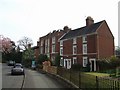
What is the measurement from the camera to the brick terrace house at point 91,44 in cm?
4628

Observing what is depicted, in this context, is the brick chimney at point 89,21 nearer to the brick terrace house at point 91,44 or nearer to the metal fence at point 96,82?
the brick terrace house at point 91,44

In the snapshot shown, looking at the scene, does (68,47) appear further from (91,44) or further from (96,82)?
(96,82)

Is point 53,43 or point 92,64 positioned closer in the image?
point 92,64

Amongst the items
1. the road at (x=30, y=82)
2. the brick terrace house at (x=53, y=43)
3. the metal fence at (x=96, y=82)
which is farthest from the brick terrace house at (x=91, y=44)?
the metal fence at (x=96, y=82)

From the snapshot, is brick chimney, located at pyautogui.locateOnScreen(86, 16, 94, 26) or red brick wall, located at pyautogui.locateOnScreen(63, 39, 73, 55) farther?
red brick wall, located at pyautogui.locateOnScreen(63, 39, 73, 55)

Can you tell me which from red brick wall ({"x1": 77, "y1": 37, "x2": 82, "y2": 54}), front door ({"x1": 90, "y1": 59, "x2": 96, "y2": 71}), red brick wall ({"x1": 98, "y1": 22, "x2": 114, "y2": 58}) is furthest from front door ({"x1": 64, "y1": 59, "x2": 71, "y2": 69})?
red brick wall ({"x1": 98, "y1": 22, "x2": 114, "y2": 58})

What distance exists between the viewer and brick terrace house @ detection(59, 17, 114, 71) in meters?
46.3

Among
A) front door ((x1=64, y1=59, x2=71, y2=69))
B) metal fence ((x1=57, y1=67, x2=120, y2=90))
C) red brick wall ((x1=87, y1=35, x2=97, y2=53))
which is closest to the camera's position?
metal fence ((x1=57, y1=67, x2=120, y2=90))

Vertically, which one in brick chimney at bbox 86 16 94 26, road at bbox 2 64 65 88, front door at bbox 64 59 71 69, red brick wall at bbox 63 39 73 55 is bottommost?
road at bbox 2 64 65 88

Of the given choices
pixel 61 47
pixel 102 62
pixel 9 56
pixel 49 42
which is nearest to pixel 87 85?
pixel 102 62

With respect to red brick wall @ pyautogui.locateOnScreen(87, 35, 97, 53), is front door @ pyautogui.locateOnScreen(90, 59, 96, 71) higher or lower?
lower

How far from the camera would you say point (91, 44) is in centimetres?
4759

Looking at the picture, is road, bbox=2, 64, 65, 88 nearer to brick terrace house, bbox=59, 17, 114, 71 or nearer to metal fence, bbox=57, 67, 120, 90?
metal fence, bbox=57, 67, 120, 90

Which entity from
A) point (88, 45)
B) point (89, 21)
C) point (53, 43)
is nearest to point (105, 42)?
point (88, 45)
